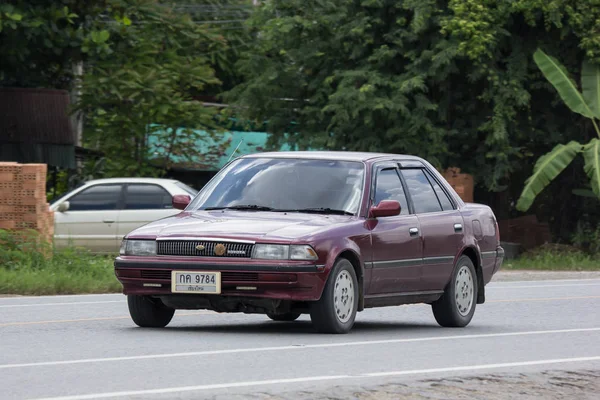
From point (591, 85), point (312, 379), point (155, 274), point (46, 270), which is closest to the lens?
point (312, 379)

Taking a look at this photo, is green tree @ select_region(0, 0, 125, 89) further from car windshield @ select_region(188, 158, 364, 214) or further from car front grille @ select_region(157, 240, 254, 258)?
car front grille @ select_region(157, 240, 254, 258)

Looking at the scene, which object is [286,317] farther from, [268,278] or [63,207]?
[63,207]

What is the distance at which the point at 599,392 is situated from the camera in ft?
28.3

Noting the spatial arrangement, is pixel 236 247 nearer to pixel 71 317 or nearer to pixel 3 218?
pixel 71 317

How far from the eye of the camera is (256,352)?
9812mm

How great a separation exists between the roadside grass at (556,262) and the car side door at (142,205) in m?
6.93

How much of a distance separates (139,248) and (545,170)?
17.6m

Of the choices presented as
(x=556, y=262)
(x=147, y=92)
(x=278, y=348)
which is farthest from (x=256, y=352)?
(x=147, y=92)

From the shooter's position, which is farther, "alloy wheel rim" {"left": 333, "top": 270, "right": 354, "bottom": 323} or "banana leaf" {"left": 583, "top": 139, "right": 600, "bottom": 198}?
"banana leaf" {"left": 583, "top": 139, "right": 600, "bottom": 198}

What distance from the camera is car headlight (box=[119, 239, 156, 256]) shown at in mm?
11344

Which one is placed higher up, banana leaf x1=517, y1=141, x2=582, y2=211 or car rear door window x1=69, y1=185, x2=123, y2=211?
banana leaf x1=517, y1=141, x2=582, y2=211

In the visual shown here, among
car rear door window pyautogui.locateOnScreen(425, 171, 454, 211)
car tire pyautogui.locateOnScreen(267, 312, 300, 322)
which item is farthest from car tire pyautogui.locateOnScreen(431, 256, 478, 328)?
car tire pyautogui.locateOnScreen(267, 312, 300, 322)

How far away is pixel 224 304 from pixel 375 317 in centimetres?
355

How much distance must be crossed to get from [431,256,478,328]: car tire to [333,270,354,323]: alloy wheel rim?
6.01 ft
